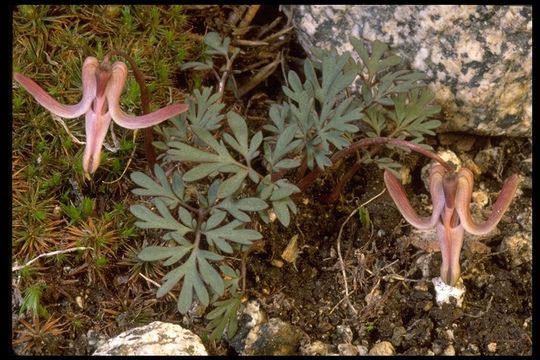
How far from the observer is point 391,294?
9.32ft

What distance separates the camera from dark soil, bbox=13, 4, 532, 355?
2723mm

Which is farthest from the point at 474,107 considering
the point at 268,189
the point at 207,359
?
the point at 207,359

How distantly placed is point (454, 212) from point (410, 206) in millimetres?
140

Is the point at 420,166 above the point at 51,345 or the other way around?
above

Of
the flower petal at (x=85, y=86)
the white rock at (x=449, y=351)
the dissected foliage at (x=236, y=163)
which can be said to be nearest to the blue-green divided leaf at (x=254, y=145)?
the dissected foliage at (x=236, y=163)

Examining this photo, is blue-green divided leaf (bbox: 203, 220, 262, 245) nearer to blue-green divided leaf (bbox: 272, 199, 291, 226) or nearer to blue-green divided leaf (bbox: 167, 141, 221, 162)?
blue-green divided leaf (bbox: 272, 199, 291, 226)

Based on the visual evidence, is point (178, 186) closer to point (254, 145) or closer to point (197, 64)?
point (254, 145)

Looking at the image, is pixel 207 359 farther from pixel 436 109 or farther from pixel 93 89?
pixel 436 109

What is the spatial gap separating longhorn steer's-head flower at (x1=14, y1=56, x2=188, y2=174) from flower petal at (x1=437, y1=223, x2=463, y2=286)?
0.85m

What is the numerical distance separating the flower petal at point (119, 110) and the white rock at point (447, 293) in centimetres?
107

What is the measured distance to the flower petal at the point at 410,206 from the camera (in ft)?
8.11

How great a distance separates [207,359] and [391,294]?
0.70 metres

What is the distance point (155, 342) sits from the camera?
2471mm

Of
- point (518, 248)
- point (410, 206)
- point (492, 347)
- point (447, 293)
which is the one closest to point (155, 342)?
point (410, 206)
